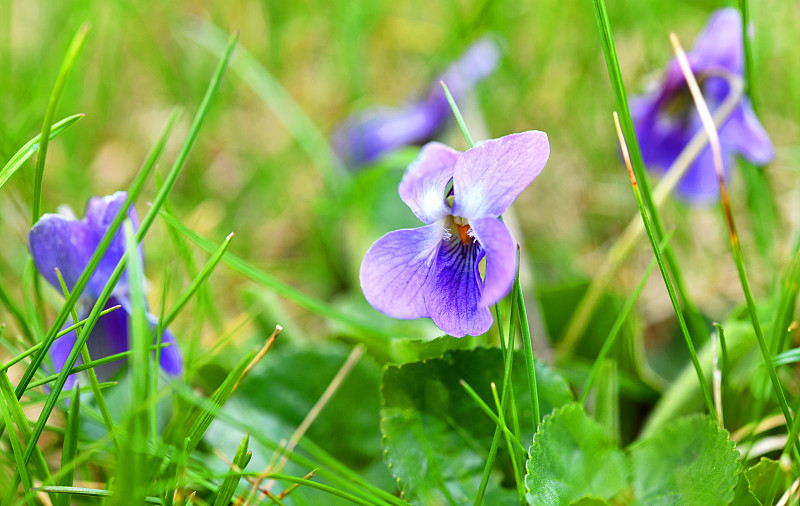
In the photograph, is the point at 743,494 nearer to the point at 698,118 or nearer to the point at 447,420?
the point at 447,420

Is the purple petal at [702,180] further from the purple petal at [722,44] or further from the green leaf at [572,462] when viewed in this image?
the green leaf at [572,462]

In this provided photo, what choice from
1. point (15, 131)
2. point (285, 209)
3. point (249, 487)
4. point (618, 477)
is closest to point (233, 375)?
point (249, 487)

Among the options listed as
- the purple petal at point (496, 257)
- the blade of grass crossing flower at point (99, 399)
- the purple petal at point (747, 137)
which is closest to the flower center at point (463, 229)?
the purple petal at point (496, 257)

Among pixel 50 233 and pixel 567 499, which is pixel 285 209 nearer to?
pixel 50 233

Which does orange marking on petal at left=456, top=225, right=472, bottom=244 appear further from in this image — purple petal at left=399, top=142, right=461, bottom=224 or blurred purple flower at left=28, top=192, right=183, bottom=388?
blurred purple flower at left=28, top=192, right=183, bottom=388

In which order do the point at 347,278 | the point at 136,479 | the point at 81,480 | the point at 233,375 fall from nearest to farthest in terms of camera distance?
the point at 136,479, the point at 233,375, the point at 81,480, the point at 347,278

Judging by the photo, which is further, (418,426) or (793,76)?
(793,76)
